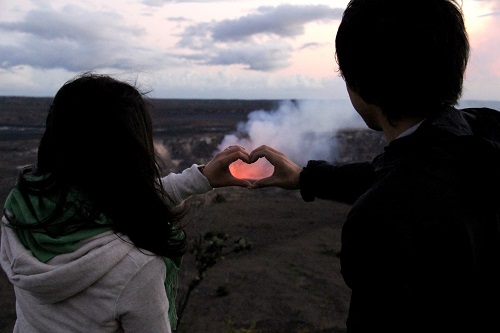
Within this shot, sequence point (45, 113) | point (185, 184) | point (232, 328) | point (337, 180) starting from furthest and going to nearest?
point (45, 113) < point (232, 328) < point (185, 184) < point (337, 180)

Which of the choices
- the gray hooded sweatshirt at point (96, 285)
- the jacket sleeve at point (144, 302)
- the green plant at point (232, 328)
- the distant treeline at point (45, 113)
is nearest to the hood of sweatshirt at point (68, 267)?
the gray hooded sweatshirt at point (96, 285)

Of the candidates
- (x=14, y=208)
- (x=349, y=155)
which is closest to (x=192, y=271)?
(x=14, y=208)

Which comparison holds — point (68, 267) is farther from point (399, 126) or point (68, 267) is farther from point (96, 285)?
point (399, 126)

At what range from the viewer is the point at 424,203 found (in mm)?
1371

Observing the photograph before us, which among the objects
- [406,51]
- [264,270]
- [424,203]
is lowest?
[264,270]

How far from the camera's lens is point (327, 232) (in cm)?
1652

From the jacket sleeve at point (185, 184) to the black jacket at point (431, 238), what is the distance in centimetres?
151

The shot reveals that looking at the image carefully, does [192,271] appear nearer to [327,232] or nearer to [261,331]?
[261,331]

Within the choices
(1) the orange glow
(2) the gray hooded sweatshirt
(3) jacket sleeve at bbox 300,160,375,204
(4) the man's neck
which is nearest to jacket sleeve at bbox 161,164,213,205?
(3) jacket sleeve at bbox 300,160,375,204

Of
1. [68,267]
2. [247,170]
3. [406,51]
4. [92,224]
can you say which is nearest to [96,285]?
[68,267]

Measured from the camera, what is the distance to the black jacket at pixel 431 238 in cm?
137

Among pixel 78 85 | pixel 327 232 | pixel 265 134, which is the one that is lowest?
pixel 327 232

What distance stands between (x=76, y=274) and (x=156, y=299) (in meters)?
0.32

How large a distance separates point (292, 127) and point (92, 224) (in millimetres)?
14709
